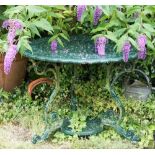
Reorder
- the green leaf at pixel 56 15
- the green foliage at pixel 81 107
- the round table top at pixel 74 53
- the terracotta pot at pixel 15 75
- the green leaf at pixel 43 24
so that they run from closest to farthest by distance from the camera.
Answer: the round table top at pixel 74 53, the green leaf at pixel 43 24, the green leaf at pixel 56 15, the green foliage at pixel 81 107, the terracotta pot at pixel 15 75

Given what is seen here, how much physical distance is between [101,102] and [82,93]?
0.22m

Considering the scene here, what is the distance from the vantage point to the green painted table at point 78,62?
11.4ft

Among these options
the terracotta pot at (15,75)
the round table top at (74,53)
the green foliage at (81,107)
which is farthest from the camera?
the terracotta pot at (15,75)

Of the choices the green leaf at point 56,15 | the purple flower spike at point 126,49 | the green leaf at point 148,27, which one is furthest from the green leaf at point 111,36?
the green leaf at point 56,15

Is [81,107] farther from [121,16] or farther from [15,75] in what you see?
[121,16]

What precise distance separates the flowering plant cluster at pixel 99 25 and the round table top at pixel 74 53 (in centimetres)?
5

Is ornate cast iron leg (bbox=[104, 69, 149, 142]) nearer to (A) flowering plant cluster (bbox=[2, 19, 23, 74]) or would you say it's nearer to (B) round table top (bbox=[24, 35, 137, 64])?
(B) round table top (bbox=[24, 35, 137, 64])

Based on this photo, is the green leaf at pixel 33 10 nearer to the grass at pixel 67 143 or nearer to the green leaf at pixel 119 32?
the green leaf at pixel 119 32

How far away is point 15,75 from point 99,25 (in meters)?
1.23

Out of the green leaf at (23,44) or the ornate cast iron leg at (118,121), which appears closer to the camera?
the green leaf at (23,44)

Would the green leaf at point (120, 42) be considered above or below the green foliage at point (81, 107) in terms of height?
above

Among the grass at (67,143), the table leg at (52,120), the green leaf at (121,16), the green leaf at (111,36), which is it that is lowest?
the grass at (67,143)
